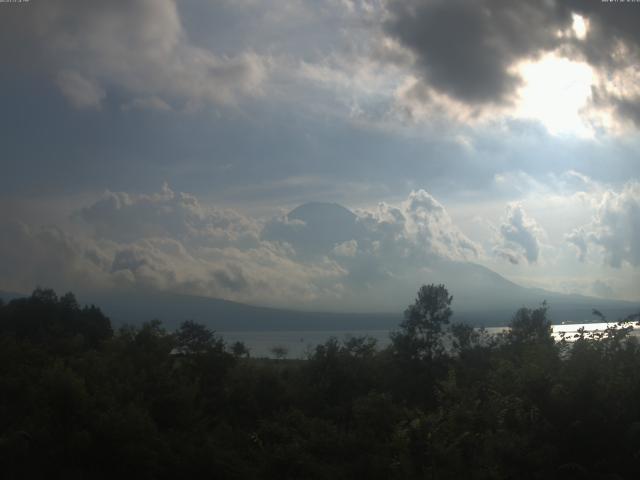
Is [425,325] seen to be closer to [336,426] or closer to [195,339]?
[195,339]

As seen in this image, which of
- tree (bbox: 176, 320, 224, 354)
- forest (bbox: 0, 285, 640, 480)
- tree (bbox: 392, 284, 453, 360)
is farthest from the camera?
tree (bbox: 392, 284, 453, 360)

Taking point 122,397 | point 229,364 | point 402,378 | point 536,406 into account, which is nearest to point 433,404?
point 402,378

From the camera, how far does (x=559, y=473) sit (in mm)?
15250

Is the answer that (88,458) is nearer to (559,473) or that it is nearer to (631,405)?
(559,473)

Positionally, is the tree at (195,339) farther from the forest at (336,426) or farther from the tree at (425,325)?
the tree at (425,325)

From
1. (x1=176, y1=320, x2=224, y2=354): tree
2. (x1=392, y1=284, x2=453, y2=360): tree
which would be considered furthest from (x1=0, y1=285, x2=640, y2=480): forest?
(x1=392, y1=284, x2=453, y2=360): tree

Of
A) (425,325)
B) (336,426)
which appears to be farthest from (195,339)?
(336,426)

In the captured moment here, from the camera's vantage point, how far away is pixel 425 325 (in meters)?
53.3

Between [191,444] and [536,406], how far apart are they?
1297 cm

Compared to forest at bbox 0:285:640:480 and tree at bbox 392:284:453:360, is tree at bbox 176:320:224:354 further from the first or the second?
tree at bbox 392:284:453:360

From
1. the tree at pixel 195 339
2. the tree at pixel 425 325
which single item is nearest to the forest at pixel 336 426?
the tree at pixel 195 339

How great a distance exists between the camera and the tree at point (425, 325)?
51.3 meters

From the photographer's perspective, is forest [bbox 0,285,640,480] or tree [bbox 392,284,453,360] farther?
tree [bbox 392,284,453,360]

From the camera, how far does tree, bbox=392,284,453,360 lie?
168 ft
